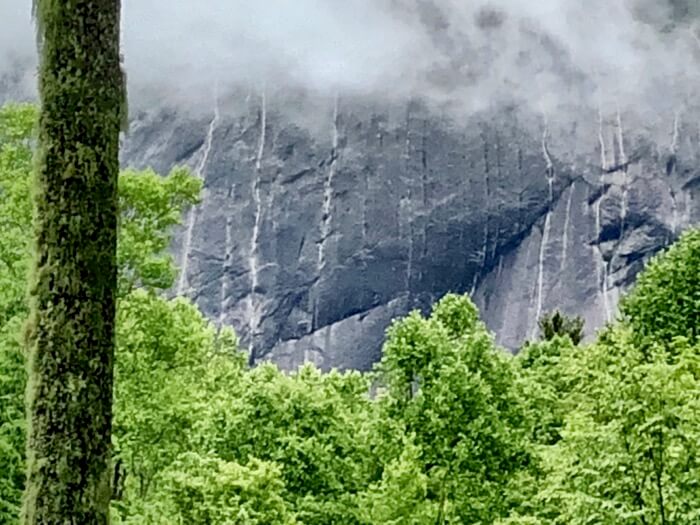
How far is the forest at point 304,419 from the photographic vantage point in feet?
45.5

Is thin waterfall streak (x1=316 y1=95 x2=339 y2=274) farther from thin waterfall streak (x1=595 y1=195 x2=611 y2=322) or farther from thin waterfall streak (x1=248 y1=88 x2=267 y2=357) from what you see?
thin waterfall streak (x1=595 y1=195 x2=611 y2=322)

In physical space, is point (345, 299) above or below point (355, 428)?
above

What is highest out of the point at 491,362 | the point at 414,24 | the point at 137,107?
the point at 414,24

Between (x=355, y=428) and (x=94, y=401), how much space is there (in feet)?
45.4

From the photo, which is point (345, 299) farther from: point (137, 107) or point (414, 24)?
point (414, 24)

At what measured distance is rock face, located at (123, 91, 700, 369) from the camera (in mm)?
93000

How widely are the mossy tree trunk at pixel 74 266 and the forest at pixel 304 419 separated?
748 centimetres

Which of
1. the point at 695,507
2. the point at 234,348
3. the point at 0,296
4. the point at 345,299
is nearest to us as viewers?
the point at 695,507

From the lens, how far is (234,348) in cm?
3353

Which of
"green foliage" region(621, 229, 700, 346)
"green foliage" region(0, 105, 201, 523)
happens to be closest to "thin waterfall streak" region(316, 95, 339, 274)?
"green foliage" region(621, 229, 700, 346)

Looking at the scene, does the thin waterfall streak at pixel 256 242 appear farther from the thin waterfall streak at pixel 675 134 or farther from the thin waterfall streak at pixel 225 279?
the thin waterfall streak at pixel 675 134

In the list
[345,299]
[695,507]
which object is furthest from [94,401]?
[345,299]

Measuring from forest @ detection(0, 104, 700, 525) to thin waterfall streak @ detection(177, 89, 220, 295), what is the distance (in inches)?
2722

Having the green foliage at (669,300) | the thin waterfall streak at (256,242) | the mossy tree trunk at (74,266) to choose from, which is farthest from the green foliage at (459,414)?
the thin waterfall streak at (256,242)
